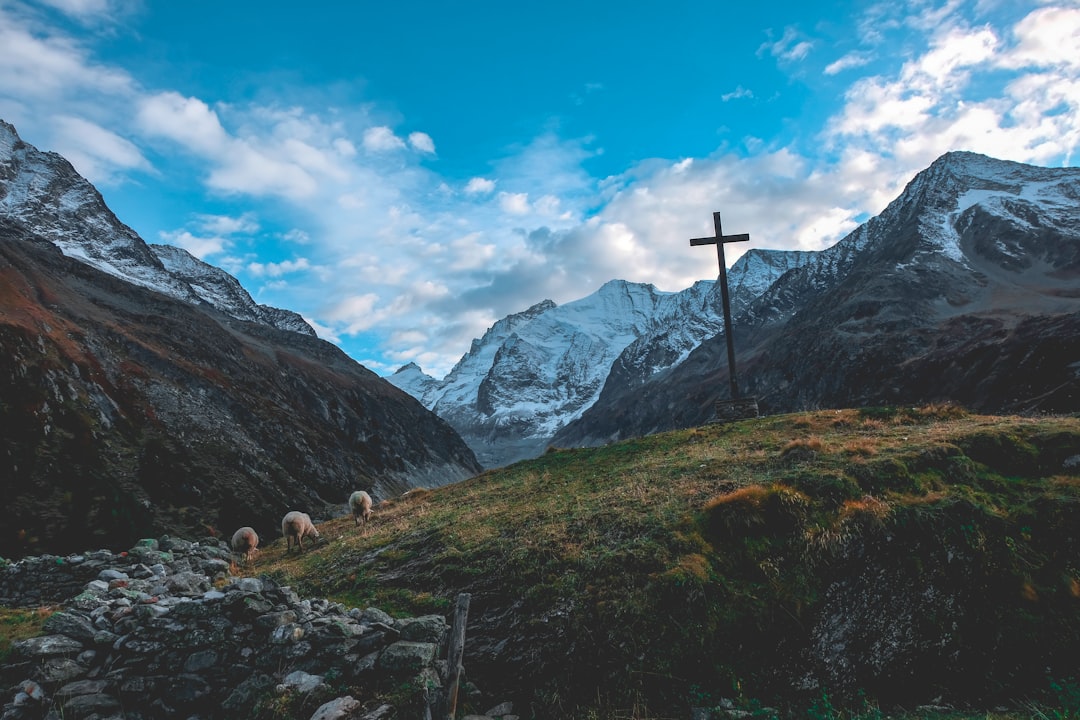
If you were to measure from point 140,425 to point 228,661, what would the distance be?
74566mm

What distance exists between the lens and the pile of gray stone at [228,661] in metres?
9.98

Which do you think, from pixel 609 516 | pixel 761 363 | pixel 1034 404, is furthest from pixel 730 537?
pixel 761 363

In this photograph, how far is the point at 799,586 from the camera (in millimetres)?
11000

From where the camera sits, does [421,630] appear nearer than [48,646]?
No

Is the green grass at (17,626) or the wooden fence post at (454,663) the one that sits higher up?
the green grass at (17,626)

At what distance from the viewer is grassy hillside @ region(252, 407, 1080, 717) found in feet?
32.1

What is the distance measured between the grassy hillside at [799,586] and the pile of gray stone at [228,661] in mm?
1635

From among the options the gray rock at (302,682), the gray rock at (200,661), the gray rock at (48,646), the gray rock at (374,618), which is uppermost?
the gray rock at (48,646)

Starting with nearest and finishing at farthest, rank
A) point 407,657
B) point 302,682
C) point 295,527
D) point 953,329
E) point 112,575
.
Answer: point 302,682 → point 407,657 → point 112,575 → point 295,527 → point 953,329

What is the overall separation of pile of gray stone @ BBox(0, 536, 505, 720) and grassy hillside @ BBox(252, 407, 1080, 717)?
1635mm

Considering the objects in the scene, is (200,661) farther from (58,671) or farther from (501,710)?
(501,710)

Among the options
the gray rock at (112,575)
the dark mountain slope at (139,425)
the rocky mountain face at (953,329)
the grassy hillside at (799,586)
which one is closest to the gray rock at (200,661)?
the grassy hillside at (799,586)

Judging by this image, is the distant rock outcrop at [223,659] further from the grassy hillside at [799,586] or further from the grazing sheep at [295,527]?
the grazing sheep at [295,527]

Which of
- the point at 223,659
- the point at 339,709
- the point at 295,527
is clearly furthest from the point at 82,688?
the point at 295,527
